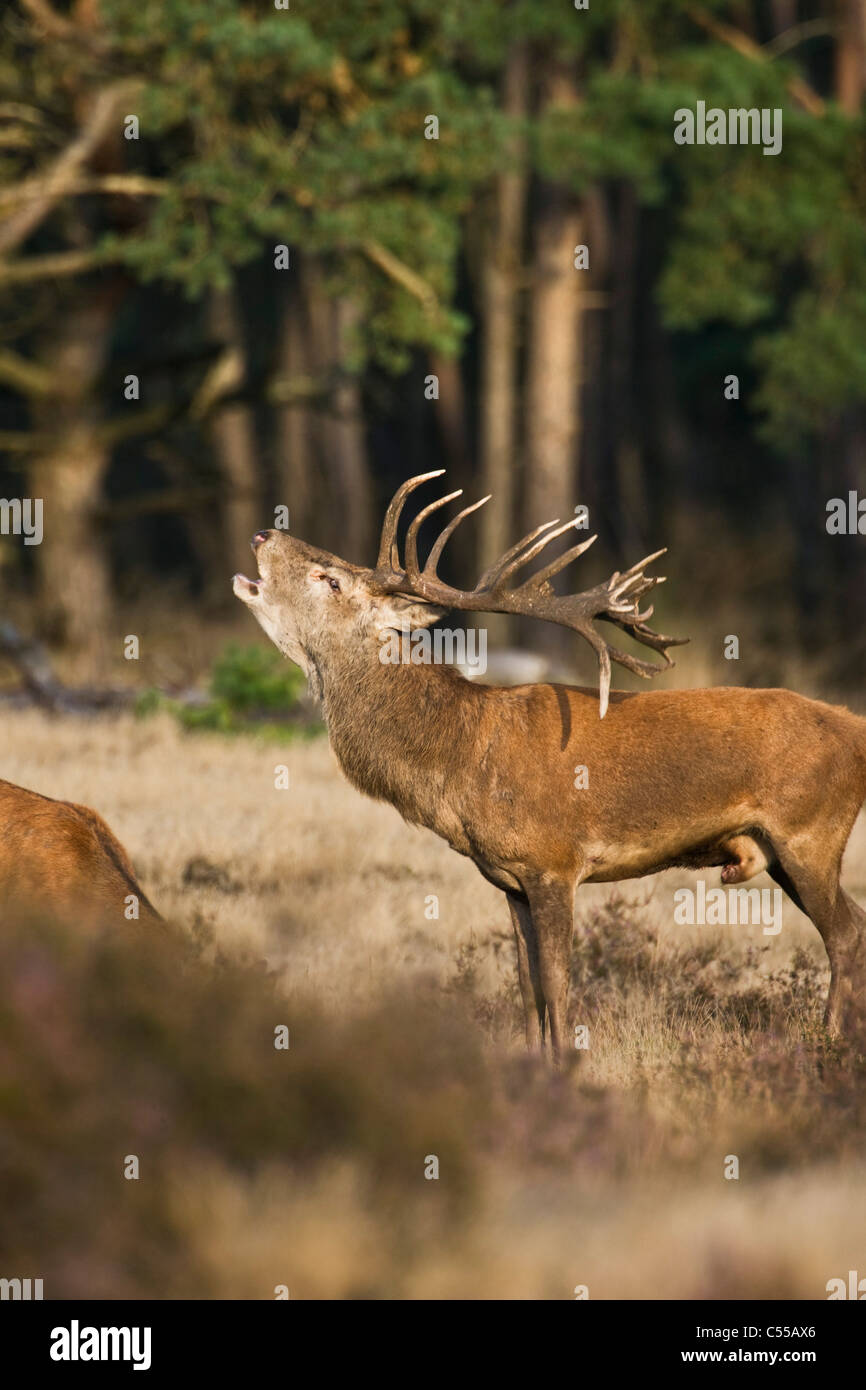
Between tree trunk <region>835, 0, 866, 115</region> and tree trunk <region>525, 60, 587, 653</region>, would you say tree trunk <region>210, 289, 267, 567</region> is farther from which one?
tree trunk <region>835, 0, 866, 115</region>

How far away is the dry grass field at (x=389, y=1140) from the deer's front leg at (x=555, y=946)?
0.58ft

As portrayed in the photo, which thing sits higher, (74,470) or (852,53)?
(852,53)

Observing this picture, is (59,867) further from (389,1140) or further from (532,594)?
(532,594)

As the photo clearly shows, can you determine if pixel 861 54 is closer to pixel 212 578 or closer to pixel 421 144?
pixel 421 144

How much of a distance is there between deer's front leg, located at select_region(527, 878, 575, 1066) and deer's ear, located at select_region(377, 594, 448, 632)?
4.08 ft

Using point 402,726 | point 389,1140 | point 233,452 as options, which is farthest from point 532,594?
point 233,452

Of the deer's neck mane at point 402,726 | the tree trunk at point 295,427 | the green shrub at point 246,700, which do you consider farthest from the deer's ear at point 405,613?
the tree trunk at point 295,427

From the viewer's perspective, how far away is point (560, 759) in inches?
265

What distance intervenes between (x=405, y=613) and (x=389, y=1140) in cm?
299

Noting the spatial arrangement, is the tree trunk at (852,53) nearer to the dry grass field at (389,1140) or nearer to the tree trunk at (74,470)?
the tree trunk at (74,470)

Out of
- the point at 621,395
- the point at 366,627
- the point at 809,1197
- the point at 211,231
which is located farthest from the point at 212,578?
the point at 809,1197

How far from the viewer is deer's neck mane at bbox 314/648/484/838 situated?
684 centimetres

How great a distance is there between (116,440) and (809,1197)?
618 inches

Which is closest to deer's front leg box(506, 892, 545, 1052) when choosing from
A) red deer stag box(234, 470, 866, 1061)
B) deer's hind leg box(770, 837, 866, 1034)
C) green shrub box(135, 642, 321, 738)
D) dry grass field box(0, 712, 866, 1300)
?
red deer stag box(234, 470, 866, 1061)
